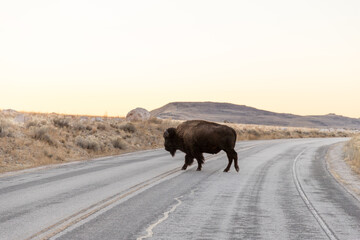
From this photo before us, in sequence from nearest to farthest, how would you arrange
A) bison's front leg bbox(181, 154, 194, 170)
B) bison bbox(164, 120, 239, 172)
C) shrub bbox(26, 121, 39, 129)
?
bison bbox(164, 120, 239, 172) → bison's front leg bbox(181, 154, 194, 170) → shrub bbox(26, 121, 39, 129)

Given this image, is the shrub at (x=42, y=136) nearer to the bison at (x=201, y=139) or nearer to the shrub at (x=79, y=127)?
the shrub at (x=79, y=127)

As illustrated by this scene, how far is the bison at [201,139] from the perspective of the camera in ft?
49.5

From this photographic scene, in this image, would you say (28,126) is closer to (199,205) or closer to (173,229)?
(199,205)

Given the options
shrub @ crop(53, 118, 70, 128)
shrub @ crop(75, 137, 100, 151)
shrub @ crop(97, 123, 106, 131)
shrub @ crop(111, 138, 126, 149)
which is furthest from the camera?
shrub @ crop(97, 123, 106, 131)

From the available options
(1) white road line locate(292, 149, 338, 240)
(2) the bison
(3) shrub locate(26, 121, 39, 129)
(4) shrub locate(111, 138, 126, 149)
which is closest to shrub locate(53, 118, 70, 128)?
(3) shrub locate(26, 121, 39, 129)

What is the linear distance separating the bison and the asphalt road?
0.98 metres

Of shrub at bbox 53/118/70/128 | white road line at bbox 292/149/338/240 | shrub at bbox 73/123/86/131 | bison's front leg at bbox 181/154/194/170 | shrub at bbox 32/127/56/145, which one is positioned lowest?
white road line at bbox 292/149/338/240

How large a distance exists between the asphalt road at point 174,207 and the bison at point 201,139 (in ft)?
3.20

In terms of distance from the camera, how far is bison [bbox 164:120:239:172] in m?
15.1

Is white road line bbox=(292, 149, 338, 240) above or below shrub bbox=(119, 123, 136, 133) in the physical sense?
below

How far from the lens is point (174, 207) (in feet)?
29.0

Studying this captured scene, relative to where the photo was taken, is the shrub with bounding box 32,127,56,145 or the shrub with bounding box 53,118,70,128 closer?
the shrub with bounding box 32,127,56,145

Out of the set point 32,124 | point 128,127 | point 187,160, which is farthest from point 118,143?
point 187,160

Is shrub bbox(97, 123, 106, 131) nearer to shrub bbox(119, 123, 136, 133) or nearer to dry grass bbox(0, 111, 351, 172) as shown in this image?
dry grass bbox(0, 111, 351, 172)
